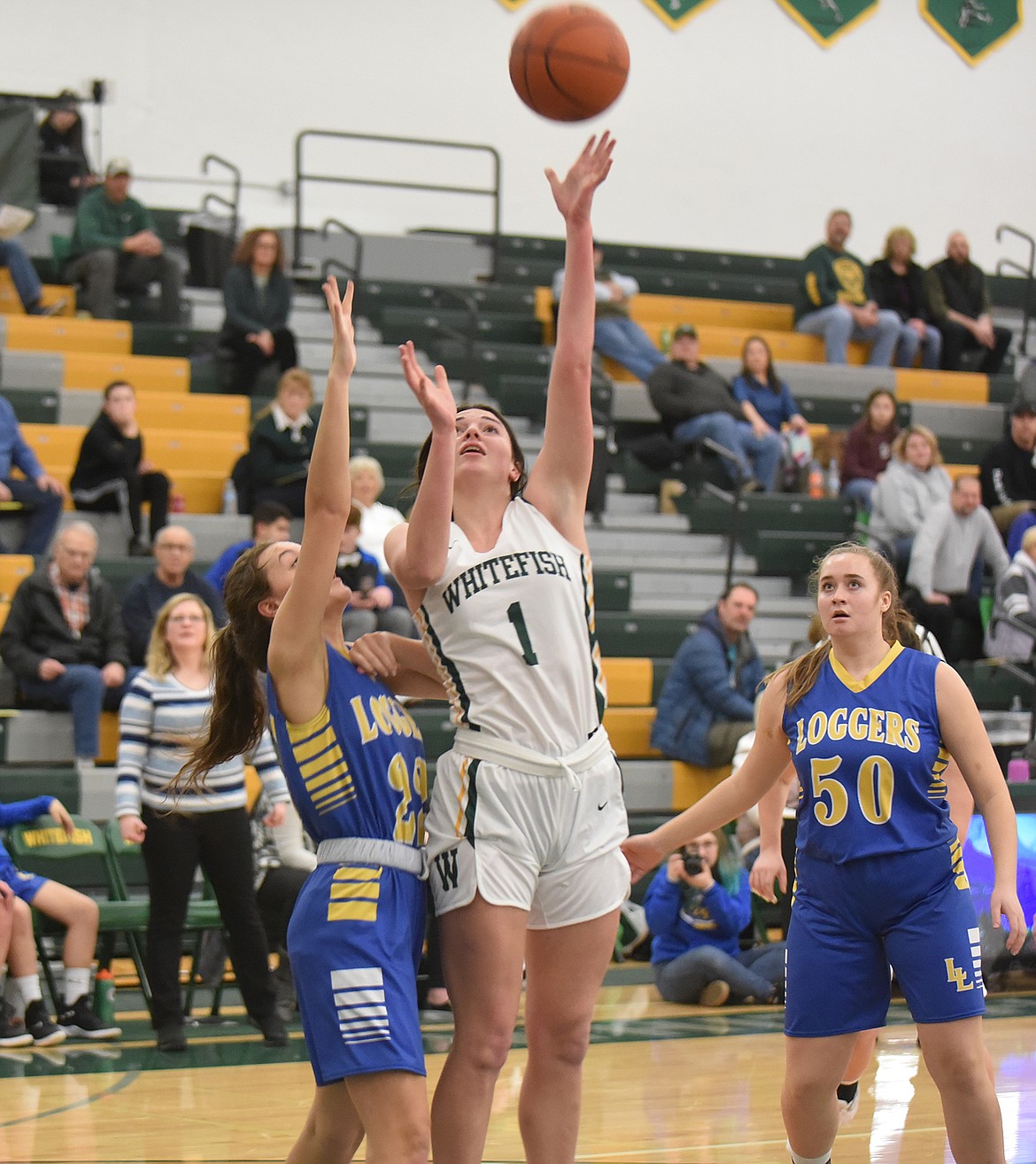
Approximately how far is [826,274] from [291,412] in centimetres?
576

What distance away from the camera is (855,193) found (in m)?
16.7

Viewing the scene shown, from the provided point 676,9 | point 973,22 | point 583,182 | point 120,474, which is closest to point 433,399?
point 583,182

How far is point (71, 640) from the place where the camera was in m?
8.18

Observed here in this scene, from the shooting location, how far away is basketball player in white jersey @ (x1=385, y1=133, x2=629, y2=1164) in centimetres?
324

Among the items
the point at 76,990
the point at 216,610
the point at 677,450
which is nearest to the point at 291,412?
the point at 216,610

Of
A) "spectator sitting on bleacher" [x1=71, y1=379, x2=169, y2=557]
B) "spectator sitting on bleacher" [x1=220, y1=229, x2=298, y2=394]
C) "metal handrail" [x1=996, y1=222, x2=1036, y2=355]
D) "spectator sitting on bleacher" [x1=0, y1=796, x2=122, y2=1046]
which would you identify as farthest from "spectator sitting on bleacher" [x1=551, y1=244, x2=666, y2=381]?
"spectator sitting on bleacher" [x1=0, y1=796, x2=122, y2=1046]

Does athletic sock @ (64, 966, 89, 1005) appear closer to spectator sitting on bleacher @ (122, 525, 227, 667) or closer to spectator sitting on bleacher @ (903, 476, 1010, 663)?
spectator sitting on bleacher @ (122, 525, 227, 667)

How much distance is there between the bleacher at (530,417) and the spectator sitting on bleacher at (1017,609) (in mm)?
208

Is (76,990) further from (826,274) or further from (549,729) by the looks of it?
(826,274)

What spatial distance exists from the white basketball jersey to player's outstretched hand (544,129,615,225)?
0.69 m

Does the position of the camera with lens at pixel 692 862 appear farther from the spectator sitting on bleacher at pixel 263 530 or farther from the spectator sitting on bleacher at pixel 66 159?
the spectator sitting on bleacher at pixel 66 159

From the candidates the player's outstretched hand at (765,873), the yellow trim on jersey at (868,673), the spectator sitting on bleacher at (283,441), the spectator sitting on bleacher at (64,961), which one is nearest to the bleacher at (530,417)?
the spectator sitting on bleacher at (283,441)

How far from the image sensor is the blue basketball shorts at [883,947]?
Answer: 372cm

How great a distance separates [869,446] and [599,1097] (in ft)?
23.6
